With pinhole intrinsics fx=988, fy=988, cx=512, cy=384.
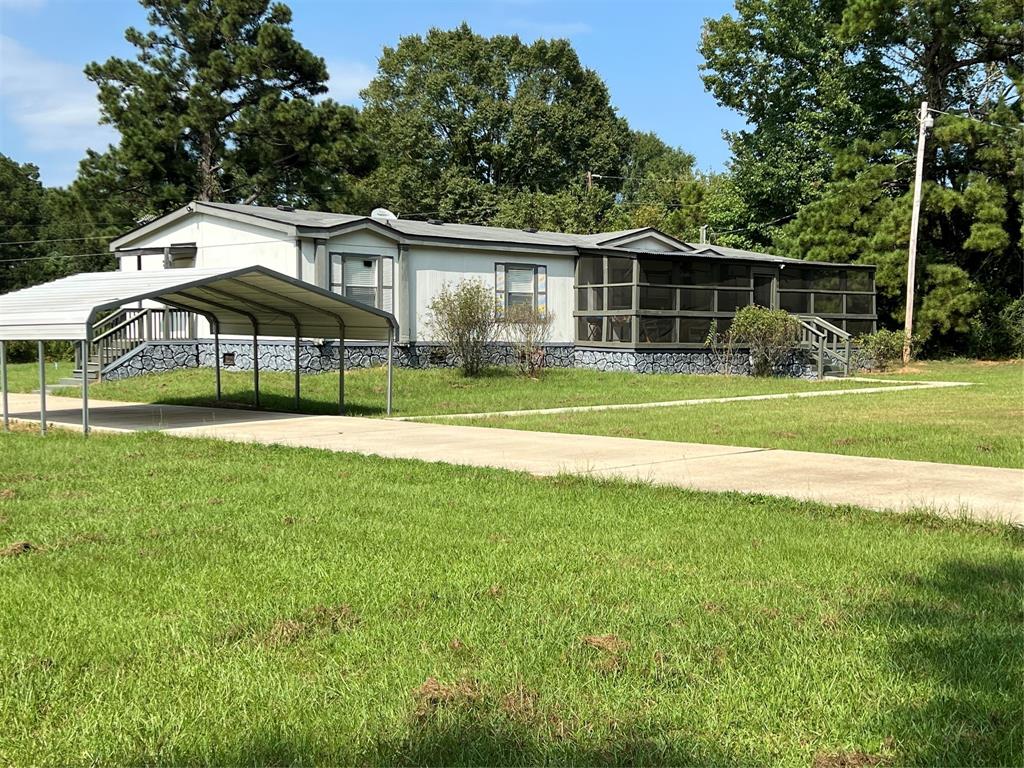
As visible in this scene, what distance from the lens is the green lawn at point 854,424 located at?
10.2 meters

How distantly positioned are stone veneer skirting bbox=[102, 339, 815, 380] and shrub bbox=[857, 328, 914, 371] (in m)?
2.55

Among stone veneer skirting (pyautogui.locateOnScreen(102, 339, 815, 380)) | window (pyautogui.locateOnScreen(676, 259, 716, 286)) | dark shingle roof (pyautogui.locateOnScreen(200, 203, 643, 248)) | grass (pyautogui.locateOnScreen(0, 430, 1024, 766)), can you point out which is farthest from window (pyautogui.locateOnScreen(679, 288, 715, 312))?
grass (pyautogui.locateOnScreen(0, 430, 1024, 766))

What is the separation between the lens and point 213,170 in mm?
38625

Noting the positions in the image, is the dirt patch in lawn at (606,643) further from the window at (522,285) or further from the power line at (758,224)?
the power line at (758,224)

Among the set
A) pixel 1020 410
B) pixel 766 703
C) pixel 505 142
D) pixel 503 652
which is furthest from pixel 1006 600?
pixel 505 142

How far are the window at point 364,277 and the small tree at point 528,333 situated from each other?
9.52 ft

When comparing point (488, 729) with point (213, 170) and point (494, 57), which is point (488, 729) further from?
point (494, 57)

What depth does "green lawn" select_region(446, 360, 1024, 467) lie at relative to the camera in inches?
401

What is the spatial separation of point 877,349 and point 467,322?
39.2 feet

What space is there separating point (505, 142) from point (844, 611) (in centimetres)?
5014

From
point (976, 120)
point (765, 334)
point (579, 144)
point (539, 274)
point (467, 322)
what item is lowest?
point (765, 334)

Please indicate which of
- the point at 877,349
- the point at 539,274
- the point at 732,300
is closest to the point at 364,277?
the point at 539,274

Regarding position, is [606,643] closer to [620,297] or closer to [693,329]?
[620,297]

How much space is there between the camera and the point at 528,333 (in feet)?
73.8
